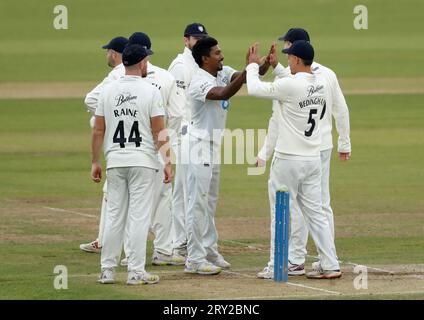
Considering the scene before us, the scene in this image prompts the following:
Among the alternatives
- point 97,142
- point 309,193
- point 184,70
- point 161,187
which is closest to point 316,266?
point 309,193

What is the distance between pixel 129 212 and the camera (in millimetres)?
13391

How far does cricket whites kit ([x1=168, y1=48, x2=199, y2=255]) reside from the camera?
15656 millimetres

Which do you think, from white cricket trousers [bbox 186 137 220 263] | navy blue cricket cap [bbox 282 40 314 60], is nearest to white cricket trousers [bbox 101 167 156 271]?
white cricket trousers [bbox 186 137 220 263]

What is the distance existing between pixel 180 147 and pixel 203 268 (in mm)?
1932

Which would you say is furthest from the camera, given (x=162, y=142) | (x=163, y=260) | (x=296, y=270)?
(x=163, y=260)

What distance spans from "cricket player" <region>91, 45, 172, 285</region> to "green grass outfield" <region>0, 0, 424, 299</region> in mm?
378

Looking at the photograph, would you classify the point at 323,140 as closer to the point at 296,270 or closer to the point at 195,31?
the point at 296,270

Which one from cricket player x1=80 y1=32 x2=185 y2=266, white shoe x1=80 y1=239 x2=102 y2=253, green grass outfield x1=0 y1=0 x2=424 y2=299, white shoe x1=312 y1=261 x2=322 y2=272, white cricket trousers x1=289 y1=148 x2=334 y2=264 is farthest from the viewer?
white shoe x1=80 y1=239 x2=102 y2=253

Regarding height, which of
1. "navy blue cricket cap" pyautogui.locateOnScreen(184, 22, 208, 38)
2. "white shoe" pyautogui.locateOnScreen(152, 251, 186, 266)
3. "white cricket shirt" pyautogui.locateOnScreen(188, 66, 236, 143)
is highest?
"navy blue cricket cap" pyautogui.locateOnScreen(184, 22, 208, 38)

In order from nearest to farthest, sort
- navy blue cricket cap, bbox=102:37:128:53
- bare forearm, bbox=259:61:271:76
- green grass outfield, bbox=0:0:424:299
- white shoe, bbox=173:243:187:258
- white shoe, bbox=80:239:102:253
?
green grass outfield, bbox=0:0:424:299 < bare forearm, bbox=259:61:271:76 < navy blue cricket cap, bbox=102:37:128:53 < white shoe, bbox=173:243:187:258 < white shoe, bbox=80:239:102:253

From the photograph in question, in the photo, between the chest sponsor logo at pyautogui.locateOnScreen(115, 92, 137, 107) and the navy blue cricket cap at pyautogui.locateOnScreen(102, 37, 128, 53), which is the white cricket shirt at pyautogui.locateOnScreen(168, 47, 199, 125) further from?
the chest sponsor logo at pyautogui.locateOnScreen(115, 92, 137, 107)

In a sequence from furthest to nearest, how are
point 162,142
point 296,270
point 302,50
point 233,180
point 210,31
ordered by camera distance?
point 210,31, point 233,180, point 296,270, point 302,50, point 162,142

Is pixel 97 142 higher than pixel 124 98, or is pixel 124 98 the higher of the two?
pixel 124 98

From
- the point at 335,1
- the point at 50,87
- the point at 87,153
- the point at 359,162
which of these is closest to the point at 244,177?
the point at 359,162
